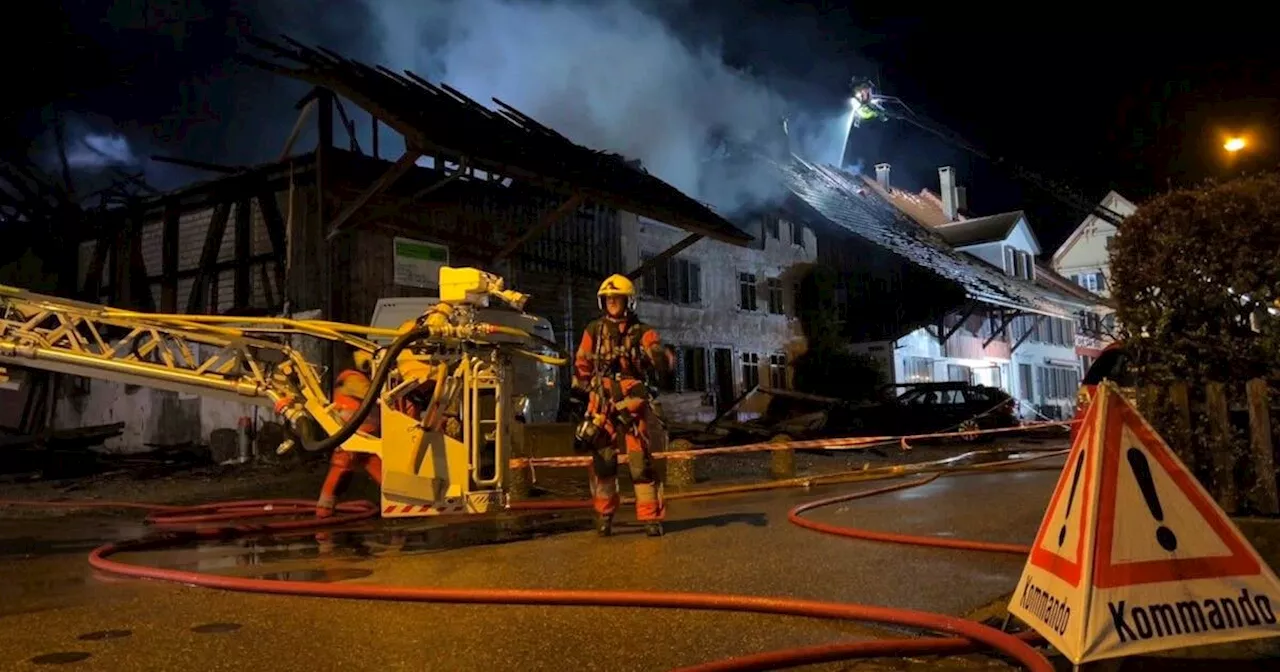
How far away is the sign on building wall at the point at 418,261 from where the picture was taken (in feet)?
55.6

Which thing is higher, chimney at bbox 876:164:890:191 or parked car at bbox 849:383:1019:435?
chimney at bbox 876:164:890:191

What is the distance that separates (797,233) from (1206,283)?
889 inches

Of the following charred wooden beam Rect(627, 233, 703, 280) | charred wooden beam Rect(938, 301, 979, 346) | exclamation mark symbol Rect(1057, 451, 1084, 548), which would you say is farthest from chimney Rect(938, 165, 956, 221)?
exclamation mark symbol Rect(1057, 451, 1084, 548)

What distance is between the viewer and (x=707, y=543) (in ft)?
20.4

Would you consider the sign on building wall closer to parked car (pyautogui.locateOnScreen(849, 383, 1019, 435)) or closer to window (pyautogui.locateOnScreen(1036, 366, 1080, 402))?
parked car (pyautogui.locateOnScreen(849, 383, 1019, 435))

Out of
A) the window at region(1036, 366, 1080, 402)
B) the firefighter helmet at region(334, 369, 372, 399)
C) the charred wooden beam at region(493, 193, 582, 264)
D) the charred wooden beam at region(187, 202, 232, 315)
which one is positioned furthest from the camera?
the window at region(1036, 366, 1080, 402)

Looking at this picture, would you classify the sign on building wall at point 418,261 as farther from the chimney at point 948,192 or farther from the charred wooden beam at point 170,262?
the chimney at point 948,192

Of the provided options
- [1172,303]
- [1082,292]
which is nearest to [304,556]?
[1172,303]

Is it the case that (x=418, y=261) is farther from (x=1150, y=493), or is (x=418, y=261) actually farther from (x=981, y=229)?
(x=981, y=229)

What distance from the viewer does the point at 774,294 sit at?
26.5m

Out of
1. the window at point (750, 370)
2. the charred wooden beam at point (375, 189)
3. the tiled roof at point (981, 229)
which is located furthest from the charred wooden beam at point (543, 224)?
the tiled roof at point (981, 229)

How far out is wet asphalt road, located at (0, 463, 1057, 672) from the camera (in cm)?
351

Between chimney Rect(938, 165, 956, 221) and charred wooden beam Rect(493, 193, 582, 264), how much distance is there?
27.0 metres

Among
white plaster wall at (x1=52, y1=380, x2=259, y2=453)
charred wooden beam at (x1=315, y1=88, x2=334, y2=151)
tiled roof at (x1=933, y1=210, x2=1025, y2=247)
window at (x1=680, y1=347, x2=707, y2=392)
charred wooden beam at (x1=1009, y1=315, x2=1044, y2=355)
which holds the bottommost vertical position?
white plaster wall at (x1=52, y1=380, x2=259, y2=453)
